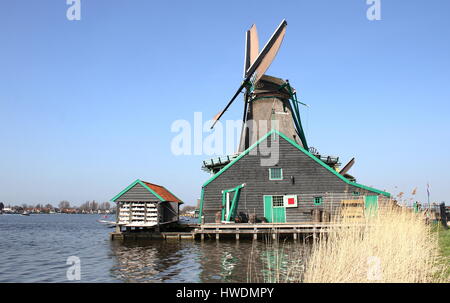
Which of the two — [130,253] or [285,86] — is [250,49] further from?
[130,253]

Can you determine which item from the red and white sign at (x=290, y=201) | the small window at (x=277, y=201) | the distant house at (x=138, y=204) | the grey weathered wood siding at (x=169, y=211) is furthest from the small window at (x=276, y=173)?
the grey weathered wood siding at (x=169, y=211)

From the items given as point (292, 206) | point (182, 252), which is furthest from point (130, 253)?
point (292, 206)

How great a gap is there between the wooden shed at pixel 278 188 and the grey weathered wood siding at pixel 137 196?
155 inches

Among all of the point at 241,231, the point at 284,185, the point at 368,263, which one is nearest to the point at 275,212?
the point at 284,185

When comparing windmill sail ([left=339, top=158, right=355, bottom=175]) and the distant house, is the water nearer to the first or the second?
the distant house

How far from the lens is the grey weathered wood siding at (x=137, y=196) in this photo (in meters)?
24.2

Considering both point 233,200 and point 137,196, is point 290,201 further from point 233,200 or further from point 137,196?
point 137,196

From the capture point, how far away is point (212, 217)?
2508cm

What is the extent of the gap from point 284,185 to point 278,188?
0.51m

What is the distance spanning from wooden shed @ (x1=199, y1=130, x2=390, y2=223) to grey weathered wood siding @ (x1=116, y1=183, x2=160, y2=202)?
12.9ft

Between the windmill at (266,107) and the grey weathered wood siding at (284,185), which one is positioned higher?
the windmill at (266,107)

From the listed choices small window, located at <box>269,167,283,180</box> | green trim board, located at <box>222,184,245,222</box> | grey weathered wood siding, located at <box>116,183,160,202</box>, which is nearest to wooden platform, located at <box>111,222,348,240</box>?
green trim board, located at <box>222,184,245,222</box>

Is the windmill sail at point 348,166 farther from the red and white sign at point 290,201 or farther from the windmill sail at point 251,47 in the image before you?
the windmill sail at point 251,47
